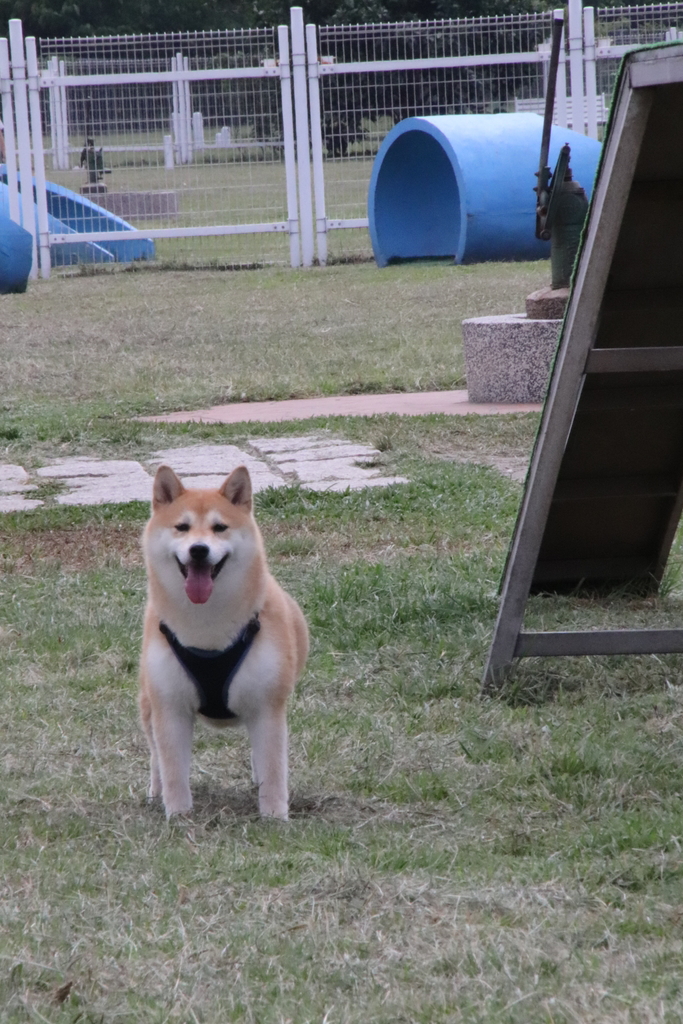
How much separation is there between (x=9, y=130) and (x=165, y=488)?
16.1 meters

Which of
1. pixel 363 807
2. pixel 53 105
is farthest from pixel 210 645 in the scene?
pixel 53 105

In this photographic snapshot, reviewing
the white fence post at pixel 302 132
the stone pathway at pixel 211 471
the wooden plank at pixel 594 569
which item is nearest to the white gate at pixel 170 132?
the white fence post at pixel 302 132

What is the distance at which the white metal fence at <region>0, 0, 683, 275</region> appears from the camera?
→ 1827cm

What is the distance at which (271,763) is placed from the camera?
3.22m

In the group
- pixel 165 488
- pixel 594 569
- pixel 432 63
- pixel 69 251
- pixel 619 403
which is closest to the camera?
pixel 165 488

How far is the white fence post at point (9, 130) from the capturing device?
59.0 feet

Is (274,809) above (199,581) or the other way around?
the other way around

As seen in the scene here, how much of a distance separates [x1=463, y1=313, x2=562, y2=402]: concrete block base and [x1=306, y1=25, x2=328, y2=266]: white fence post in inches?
413

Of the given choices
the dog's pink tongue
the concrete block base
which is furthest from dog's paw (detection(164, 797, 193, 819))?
the concrete block base

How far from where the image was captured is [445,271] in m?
16.2

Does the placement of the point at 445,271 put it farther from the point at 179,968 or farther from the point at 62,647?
the point at 179,968

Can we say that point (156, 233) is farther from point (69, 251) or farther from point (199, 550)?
point (199, 550)

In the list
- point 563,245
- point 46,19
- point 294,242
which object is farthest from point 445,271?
point 46,19

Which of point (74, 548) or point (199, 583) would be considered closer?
A: point (199, 583)
